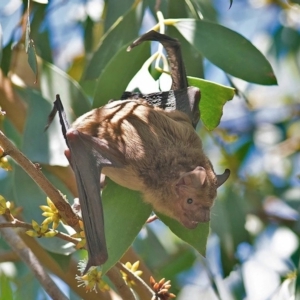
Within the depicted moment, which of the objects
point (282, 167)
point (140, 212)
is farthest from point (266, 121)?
point (140, 212)

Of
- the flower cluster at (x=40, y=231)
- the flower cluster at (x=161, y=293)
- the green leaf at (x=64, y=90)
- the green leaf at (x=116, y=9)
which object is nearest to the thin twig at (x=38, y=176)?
the flower cluster at (x=40, y=231)

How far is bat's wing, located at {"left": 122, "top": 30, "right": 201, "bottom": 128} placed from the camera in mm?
3211

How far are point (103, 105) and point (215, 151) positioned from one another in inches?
103

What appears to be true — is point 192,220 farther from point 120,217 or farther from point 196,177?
point 120,217

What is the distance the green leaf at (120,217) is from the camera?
267 cm

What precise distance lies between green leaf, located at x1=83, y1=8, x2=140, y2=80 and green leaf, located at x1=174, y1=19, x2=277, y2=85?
0.46 metres

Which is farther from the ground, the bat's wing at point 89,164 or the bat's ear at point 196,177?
the bat's wing at point 89,164

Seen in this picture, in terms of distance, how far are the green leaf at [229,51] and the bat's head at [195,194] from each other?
517mm

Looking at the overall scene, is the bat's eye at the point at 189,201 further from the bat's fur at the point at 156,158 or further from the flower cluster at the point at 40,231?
the flower cluster at the point at 40,231

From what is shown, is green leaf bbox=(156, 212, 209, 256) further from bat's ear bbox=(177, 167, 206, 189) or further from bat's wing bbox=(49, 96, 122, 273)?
bat's wing bbox=(49, 96, 122, 273)

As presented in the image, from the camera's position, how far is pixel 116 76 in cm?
337

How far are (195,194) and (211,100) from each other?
427 millimetres

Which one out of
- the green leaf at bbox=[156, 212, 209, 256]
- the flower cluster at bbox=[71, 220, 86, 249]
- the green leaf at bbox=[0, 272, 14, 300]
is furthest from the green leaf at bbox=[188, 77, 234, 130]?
the green leaf at bbox=[0, 272, 14, 300]

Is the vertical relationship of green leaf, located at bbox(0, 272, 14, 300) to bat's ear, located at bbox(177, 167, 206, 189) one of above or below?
below
